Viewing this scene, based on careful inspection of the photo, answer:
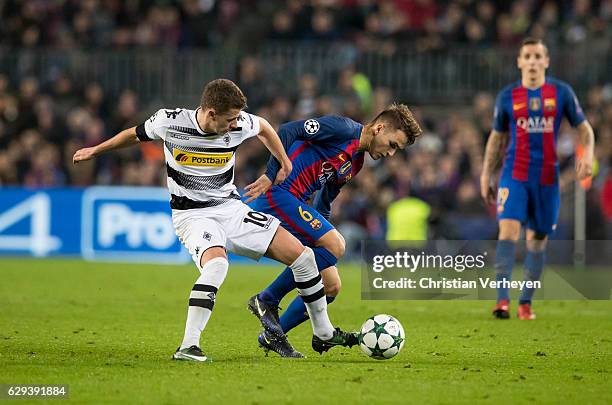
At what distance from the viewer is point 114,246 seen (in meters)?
19.7

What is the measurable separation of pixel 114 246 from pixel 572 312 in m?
9.39

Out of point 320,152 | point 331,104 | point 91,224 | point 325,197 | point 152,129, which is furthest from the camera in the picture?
point 331,104

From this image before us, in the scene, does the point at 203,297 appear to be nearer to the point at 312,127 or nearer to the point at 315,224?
the point at 315,224

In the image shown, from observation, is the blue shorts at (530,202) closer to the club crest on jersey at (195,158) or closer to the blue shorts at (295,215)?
the blue shorts at (295,215)

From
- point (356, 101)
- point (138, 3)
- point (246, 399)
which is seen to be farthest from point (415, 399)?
point (138, 3)

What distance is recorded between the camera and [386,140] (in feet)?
27.9

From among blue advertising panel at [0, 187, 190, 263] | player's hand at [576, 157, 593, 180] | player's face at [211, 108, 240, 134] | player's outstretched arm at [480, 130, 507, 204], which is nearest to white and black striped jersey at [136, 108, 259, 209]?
player's face at [211, 108, 240, 134]

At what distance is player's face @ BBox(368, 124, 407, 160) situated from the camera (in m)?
8.51

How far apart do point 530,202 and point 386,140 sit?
3.58 metres

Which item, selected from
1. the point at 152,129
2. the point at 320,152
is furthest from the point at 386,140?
the point at 152,129

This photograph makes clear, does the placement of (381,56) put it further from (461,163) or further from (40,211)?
(40,211)

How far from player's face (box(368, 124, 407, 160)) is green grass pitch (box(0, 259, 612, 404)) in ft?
5.09

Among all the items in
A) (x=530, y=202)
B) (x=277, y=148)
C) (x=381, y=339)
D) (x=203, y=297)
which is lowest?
(x=381, y=339)

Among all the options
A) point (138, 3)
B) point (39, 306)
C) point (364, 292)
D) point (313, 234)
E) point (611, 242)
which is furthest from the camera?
point (138, 3)
